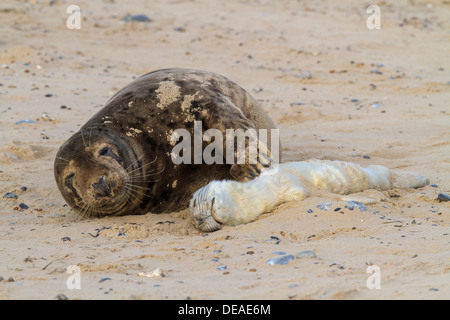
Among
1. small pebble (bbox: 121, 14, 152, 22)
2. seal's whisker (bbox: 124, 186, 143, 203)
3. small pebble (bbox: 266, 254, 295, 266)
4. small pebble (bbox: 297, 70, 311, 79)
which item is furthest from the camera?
small pebble (bbox: 121, 14, 152, 22)

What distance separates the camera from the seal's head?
171 inches

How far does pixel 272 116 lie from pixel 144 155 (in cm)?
323

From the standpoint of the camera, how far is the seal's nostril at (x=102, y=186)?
431 centimetres

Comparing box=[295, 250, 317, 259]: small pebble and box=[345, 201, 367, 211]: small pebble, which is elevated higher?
box=[345, 201, 367, 211]: small pebble

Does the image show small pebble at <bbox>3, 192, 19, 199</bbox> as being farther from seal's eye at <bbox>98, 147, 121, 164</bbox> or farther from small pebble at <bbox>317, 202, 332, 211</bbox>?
small pebble at <bbox>317, 202, 332, 211</bbox>

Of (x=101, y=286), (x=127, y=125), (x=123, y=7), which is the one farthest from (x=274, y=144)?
(x=123, y=7)

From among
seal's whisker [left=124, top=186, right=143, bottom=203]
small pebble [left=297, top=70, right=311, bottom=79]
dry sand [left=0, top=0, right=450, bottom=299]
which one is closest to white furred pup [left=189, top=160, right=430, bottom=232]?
dry sand [left=0, top=0, right=450, bottom=299]

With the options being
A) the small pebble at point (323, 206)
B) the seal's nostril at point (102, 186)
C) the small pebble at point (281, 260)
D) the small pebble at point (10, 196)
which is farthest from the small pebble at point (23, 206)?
the small pebble at point (281, 260)

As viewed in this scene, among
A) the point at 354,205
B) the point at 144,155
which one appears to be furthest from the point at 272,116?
the point at 354,205

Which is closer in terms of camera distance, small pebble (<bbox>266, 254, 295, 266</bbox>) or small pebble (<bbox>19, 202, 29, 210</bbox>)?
small pebble (<bbox>266, 254, 295, 266</bbox>)

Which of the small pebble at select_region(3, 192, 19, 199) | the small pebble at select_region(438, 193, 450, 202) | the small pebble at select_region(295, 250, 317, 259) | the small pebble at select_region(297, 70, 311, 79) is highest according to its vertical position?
the small pebble at select_region(297, 70, 311, 79)

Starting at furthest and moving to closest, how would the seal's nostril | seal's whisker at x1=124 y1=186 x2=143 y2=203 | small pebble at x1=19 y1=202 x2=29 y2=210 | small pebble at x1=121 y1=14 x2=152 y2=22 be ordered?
small pebble at x1=121 y1=14 x2=152 y2=22 < small pebble at x1=19 y1=202 x2=29 y2=210 < seal's whisker at x1=124 y1=186 x2=143 y2=203 < the seal's nostril

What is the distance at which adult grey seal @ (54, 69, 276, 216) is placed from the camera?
439 cm

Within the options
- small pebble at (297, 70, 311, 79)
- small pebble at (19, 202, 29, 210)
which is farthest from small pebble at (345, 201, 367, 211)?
small pebble at (297, 70, 311, 79)
